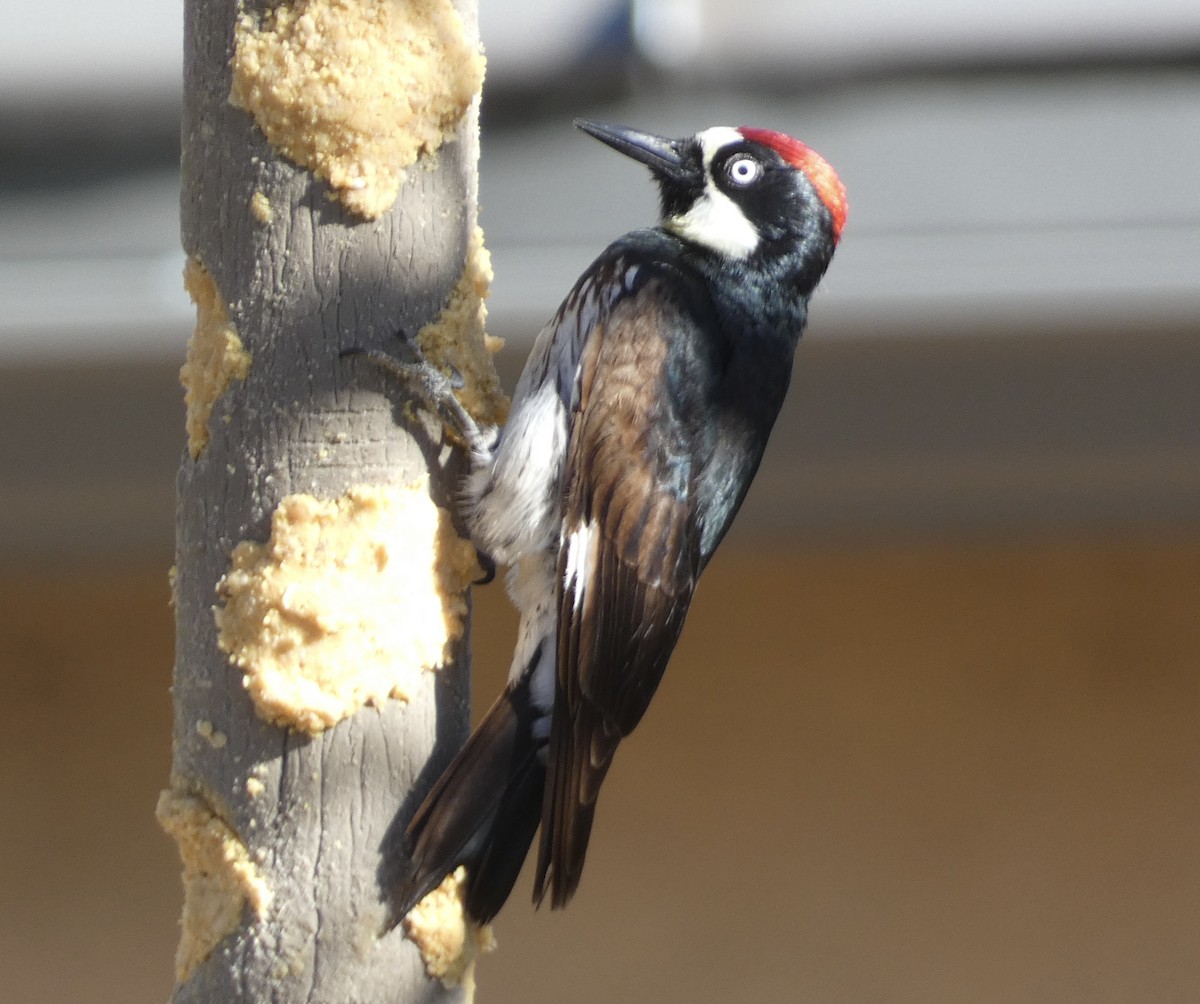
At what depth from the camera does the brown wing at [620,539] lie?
84.5 inches

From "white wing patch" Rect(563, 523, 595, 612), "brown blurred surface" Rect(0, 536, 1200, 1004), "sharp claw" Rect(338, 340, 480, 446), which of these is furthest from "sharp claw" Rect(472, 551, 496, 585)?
"brown blurred surface" Rect(0, 536, 1200, 1004)

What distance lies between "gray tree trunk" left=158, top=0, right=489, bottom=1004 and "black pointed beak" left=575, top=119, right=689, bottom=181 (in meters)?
0.78

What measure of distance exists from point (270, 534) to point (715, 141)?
1.32 meters

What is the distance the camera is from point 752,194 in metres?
2.68

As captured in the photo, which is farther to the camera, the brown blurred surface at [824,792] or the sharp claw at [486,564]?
the brown blurred surface at [824,792]

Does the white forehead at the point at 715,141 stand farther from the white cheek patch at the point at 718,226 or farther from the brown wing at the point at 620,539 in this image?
the brown wing at the point at 620,539

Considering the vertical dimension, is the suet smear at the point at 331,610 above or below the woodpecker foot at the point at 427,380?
below

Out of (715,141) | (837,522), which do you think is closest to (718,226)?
(715,141)

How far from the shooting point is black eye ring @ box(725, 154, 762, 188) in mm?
2678

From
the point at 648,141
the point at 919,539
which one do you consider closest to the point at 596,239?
the point at 648,141

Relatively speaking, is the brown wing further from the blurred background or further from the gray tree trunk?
the blurred background

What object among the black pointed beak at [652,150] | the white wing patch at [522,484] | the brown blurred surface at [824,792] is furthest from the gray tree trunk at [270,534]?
the brown blurred surface at [824,792]

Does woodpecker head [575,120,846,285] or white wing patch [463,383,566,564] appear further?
woodpecker head [575,120,846,285]

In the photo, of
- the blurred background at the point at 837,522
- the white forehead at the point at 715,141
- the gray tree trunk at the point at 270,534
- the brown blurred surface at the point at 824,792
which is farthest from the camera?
the brown blurred surface at the point at 824,792
